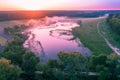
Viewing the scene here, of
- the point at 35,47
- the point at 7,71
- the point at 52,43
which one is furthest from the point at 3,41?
the point at 7,71

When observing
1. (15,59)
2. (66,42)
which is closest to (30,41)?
(66,42)

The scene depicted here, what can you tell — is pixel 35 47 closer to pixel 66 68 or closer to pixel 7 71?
pixel 66 68

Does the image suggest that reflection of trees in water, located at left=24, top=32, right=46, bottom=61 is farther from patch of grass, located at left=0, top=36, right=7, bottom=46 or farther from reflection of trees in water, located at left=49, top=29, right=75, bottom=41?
reflection of trees in water, located at left=49, top=29, right=75, bottom=41

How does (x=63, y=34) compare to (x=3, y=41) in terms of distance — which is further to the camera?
(x=63, y=34)

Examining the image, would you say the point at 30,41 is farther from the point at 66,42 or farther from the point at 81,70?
the point at 81,70

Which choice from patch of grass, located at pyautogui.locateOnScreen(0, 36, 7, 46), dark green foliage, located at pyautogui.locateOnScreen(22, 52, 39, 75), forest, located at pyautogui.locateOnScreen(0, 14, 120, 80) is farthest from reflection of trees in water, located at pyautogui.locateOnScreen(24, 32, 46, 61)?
forest, located at pyautogui.locateOnScreen(0, 14, 120, 80)

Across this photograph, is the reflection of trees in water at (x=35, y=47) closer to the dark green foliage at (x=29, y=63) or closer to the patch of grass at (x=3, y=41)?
the patch of grass at (x=3, y=41)
